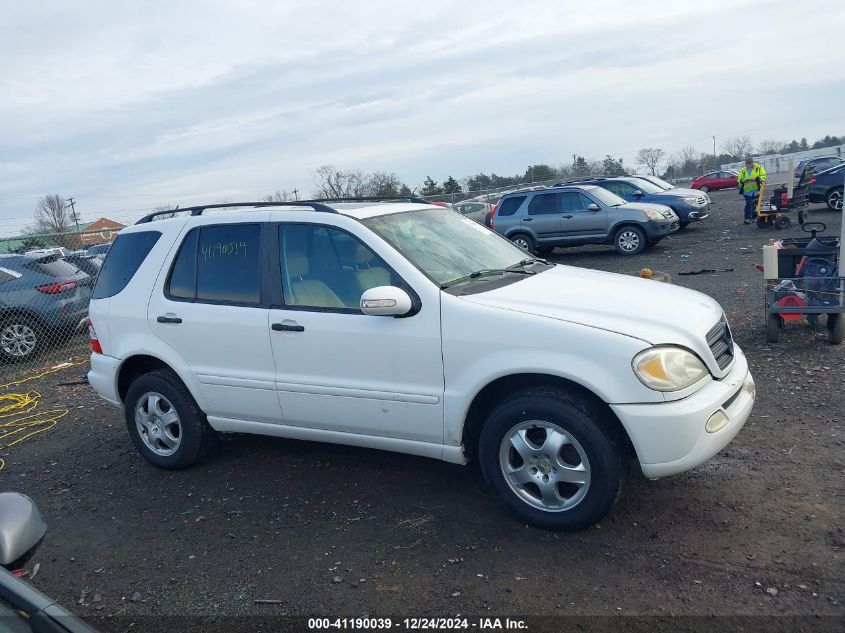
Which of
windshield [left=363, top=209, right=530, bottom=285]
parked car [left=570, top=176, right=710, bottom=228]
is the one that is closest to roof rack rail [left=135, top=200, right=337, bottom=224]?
windshield [left=363, top=209, right=530, bottom=285]

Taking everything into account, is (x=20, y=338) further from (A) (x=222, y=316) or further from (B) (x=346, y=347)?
(B) (x=346, y=347)

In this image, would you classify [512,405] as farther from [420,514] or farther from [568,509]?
[420,514]

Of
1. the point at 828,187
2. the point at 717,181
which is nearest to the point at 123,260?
the point at 828,187

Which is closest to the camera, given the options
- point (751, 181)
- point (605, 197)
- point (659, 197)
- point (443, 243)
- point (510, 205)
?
point (443, 243)

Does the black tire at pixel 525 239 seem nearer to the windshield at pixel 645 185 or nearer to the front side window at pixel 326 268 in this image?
the windshield at pixel 645 185

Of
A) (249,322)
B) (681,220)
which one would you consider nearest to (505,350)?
(249,322)

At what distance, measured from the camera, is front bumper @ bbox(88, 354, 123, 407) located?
5.47 meters

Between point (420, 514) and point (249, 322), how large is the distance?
166 centimetres

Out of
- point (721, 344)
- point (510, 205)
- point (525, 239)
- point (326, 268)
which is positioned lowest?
point (525, 239)

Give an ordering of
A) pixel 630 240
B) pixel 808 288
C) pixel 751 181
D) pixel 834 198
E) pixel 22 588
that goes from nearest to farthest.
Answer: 1. pixel 22 588
2. pixel 808 288
3. pixel 630 240
4. pixel 751 181
5. pixel 834 198

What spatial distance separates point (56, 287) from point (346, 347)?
845 cm

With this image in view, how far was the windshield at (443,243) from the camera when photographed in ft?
14.7

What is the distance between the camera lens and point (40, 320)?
1081 centimetres

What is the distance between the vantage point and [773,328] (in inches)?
292
